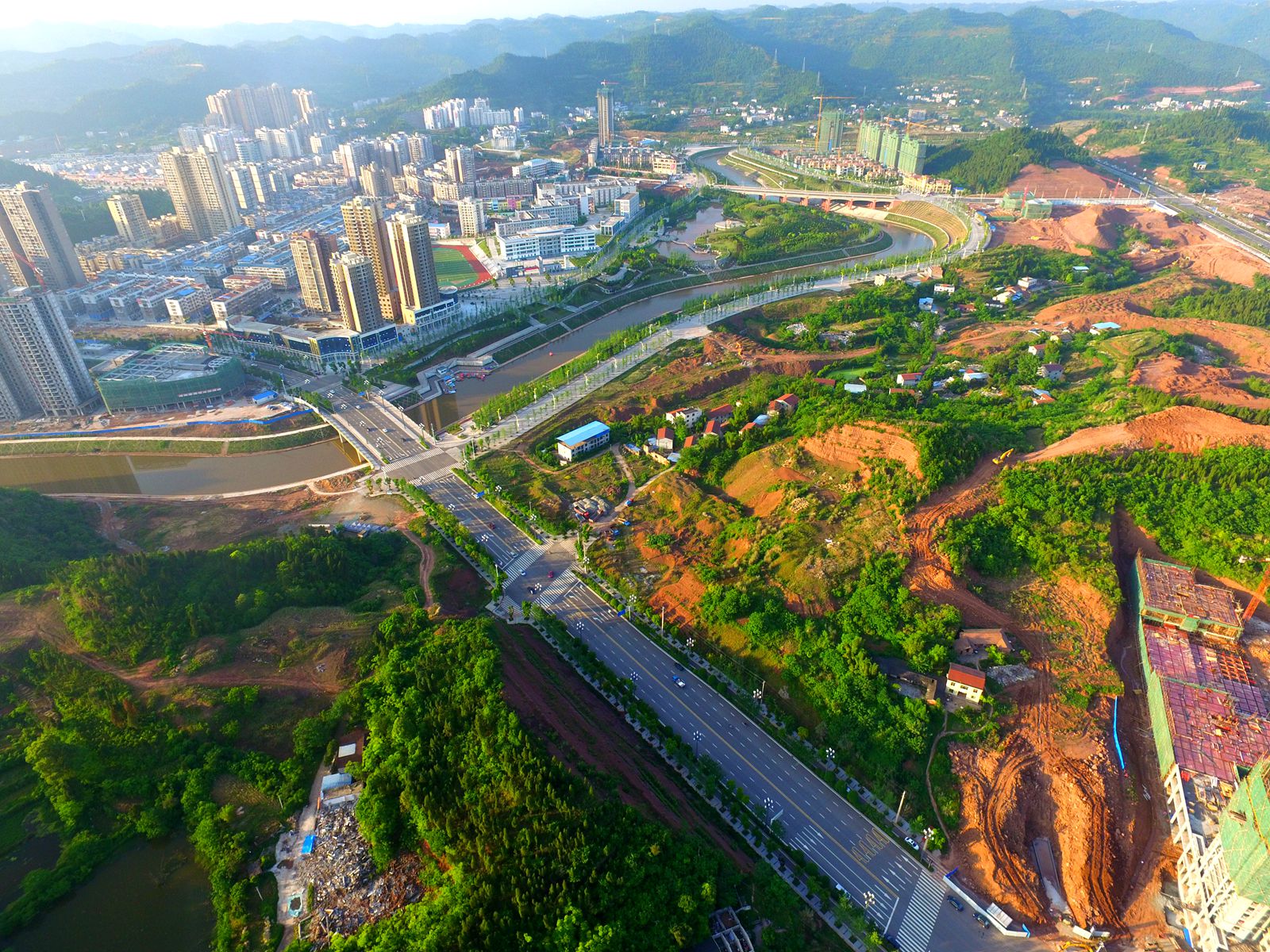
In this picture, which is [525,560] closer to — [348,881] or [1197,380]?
[348,881]

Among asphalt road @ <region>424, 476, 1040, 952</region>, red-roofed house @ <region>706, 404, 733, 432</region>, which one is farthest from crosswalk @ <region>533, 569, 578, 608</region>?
red-roofed house @ <region>706, 404, 733, 432</region>

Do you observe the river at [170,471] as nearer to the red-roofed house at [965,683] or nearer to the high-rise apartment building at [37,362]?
the high-rise apartment building at [37,362]

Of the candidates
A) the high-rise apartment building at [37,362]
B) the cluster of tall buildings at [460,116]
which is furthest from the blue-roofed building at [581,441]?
the cluster of tall buildings at [460,116]

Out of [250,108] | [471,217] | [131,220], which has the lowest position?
[471,217]

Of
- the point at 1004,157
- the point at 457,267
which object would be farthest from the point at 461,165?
the point at 1004,157

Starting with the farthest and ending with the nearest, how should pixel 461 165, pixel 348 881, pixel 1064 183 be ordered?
pixel 461 165 < pixel 1064 183 < pixel 348 881

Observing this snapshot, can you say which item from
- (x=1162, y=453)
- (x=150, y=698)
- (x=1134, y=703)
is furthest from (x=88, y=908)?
(x=1162, y=453)

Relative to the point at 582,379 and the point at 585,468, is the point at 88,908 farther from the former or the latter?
the point at 582,379
